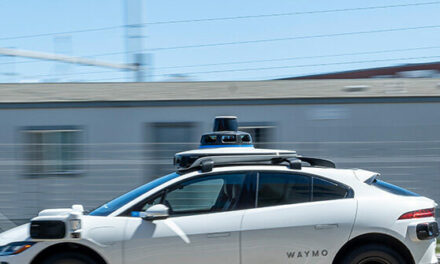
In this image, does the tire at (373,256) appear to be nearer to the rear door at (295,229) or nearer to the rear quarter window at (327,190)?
the rear door at (295,229)

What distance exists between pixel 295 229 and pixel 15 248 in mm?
2554

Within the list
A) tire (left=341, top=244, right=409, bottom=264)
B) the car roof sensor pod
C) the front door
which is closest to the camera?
the front door

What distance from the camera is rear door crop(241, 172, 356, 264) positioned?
507cm

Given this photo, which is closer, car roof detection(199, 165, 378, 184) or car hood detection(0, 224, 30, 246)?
car hood detection(0, 224, 30, 246)

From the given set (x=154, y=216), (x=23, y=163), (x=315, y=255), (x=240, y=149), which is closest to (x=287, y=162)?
(x=240, y=149)

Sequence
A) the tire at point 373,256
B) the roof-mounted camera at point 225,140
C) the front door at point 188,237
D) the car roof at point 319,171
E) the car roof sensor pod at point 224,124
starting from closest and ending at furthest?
the front door at point 188,237
the tire at point 373,256
the car roof at point 319,171
the roof-mounted camera at point 225,140
the car roof sensor pod at point 224,124

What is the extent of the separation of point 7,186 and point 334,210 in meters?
6.14

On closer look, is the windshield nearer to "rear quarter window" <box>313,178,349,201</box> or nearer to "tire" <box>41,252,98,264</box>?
"tire" <box>41,252,98,264</box>

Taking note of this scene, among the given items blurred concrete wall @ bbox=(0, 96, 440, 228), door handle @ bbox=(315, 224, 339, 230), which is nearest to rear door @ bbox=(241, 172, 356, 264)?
door handle @ bbox=(315, 224, 339, 230)

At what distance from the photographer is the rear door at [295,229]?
5.07m

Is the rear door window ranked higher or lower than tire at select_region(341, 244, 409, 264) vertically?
higher

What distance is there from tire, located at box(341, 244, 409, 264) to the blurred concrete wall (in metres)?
4.27

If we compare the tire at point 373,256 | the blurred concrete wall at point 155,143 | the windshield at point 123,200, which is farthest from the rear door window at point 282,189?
the blurred concrete wall at point 155,143

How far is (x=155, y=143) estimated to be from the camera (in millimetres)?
10133
